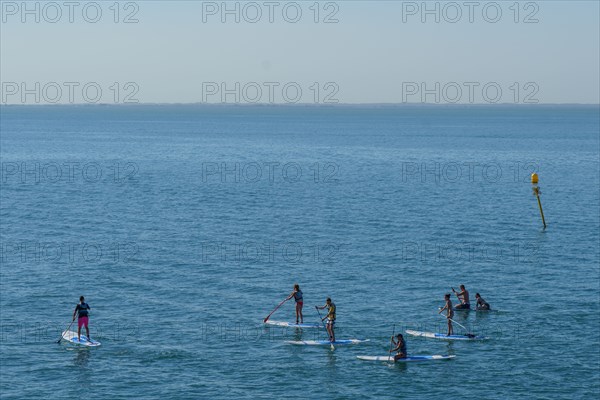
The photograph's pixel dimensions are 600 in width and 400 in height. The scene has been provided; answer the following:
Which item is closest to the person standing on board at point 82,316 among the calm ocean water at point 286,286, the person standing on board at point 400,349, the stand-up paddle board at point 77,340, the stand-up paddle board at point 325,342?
the stand-up paddle board at point 77,340

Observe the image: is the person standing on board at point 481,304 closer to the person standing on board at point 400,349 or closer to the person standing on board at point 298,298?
the person standing on board at point 298,298

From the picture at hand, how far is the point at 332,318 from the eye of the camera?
49125 mm

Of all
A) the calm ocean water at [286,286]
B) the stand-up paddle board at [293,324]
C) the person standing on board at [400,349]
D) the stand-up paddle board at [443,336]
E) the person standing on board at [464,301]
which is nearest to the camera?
the calm ocean water at [286,286]

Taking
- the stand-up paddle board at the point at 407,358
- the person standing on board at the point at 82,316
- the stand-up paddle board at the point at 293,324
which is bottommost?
the stand-up paddle board at the point at 407,358

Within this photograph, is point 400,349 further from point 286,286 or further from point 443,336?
point 286,286

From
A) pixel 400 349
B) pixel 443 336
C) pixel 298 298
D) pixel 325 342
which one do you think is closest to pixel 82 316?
pixel 298 298

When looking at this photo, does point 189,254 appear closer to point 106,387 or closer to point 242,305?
point 242,305

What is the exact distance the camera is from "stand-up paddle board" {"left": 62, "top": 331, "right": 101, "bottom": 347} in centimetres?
4778

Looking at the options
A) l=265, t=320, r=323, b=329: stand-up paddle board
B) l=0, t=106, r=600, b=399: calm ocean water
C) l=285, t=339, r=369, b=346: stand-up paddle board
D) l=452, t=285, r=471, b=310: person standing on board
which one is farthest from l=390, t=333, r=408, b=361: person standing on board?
l=452, t=285, r=471, b=310: person standing on board

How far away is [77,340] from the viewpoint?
48.1 m

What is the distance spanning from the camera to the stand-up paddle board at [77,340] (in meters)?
47.8

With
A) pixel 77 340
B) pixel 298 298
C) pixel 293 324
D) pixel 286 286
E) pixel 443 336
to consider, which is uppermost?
pixel 286 286

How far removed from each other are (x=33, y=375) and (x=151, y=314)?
1213 centimetres

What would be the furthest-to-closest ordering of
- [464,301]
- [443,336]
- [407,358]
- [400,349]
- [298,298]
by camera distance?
[464,301] → [298,298] → [443,336] → [407,358] → [400,349]
